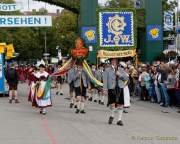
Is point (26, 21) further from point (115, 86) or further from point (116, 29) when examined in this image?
point (115, 86)

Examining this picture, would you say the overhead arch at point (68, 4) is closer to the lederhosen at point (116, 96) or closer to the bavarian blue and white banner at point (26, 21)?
the bavarian blue and white banner at point (26, 21)

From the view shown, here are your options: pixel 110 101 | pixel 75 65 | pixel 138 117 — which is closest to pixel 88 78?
pixel 75 65

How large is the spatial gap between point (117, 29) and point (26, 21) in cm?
1027

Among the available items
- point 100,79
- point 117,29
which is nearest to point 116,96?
point 100,79

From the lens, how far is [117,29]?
81.1ft

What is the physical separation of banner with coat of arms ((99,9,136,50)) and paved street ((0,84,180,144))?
152 inches

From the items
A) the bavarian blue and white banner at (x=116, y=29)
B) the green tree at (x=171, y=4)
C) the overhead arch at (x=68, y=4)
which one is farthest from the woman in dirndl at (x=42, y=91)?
the green tree at (x=171, y=4)

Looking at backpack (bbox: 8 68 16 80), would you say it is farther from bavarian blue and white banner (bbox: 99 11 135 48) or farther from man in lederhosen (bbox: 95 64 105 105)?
bavarian blue and white banner (bbox: 99 11 135 48)

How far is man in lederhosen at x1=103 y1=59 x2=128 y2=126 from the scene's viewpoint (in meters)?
15.9

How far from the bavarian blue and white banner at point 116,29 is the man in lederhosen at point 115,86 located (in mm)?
8444

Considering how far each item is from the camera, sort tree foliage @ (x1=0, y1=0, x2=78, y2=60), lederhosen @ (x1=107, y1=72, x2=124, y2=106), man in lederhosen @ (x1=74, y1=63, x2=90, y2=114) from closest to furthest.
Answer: lederhosen @ (x1=107, y1=72, x2=124, y2=106), man in lederhosen @ (x1=74, y1=63, x2=90, y2=114), tree foliage @ (x1=0, y1=0, x2=78, y2=60)

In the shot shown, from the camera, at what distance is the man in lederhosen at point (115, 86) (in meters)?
15.9

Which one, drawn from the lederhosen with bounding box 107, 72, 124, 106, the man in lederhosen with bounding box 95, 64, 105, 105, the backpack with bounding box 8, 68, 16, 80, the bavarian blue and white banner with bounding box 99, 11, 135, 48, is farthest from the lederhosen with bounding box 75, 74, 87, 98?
the backpack with bounding box 8, 68, 16, 80

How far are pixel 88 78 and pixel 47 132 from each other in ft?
17.6
